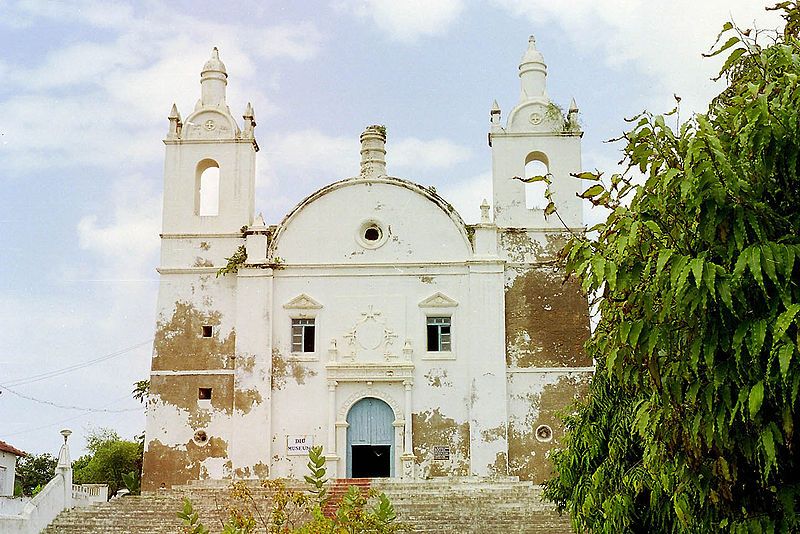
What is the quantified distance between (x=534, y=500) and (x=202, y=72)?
1369 centimetres

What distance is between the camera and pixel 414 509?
2119cm

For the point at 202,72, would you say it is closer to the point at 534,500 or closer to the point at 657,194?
the point at 534,500

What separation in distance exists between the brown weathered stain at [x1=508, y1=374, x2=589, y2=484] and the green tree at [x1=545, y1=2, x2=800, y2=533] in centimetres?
1763

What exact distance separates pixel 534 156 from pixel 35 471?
29288mm

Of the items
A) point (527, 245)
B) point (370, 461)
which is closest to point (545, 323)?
point (527, 245)

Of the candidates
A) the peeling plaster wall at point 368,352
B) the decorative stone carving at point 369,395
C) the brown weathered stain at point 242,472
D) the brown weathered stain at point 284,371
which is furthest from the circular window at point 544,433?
the brown weathered stain at point 242,472

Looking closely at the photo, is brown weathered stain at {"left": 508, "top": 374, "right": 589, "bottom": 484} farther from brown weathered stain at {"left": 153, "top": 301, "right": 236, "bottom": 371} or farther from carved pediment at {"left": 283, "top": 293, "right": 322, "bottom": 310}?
brown weathered stain at {"left": 153, "top": 301, "right": 236, "bottom": 371}

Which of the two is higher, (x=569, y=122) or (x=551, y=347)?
(x=569, y=122)

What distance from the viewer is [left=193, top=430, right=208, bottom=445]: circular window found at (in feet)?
82.4

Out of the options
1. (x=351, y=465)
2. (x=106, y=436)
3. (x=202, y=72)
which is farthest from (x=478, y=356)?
(x=106, y=436)

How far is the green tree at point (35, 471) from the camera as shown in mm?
45153

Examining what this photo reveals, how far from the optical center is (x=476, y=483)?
24094mm

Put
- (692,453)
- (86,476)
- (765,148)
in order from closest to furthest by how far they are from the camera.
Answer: (765,148)
(692,453)
(86,476)

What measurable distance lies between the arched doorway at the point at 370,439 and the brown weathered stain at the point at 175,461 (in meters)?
2.93
